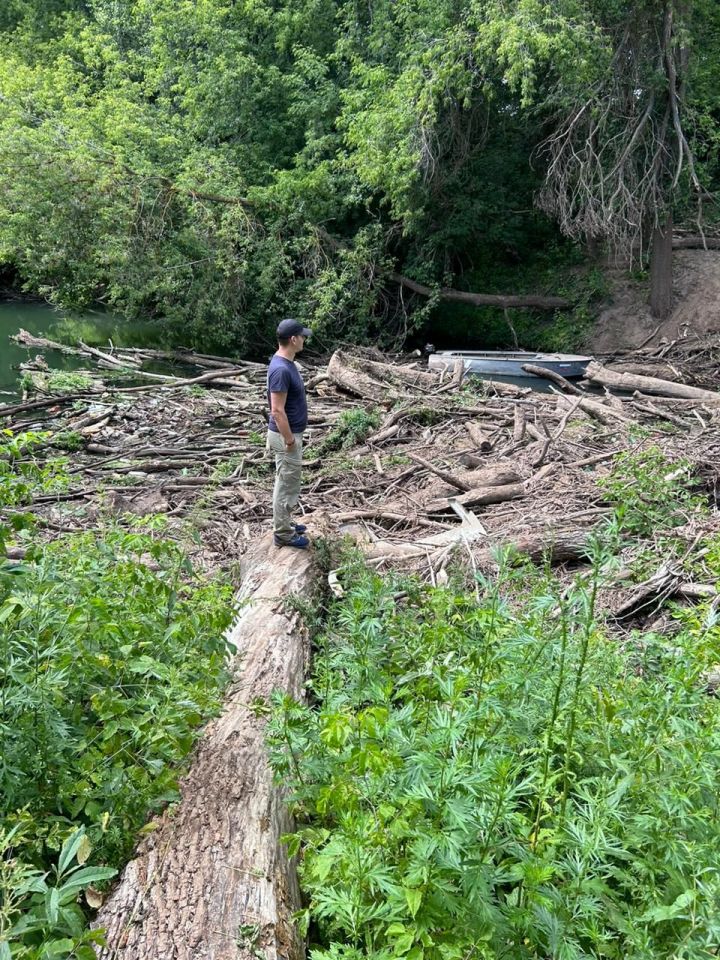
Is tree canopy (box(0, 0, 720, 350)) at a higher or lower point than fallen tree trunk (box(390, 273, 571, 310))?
higher

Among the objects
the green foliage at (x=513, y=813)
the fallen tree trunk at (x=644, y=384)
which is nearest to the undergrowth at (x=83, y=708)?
the green foliage at (x=513, y=813)

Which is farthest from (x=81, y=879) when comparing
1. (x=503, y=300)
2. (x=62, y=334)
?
(x=62, y=334)

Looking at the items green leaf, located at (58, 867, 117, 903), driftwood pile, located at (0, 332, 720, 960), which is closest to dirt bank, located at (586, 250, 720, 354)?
driftwood pile, located at (0, 332, 720, 960)

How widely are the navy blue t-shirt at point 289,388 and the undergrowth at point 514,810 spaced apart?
3033 mm

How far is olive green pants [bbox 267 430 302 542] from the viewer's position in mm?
6027

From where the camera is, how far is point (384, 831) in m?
2.30

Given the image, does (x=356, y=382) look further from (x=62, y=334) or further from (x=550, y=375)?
(x=62, y=334)

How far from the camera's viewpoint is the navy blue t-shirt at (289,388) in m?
5.75

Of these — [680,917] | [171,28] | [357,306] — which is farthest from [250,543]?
[171,28]

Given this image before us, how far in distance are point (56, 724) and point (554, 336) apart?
18738 millimetres

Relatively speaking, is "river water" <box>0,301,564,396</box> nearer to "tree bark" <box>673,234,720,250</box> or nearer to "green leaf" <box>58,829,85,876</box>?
"tree bark" <box>673,234,720,250</box>

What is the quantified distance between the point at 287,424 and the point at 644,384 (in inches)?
389

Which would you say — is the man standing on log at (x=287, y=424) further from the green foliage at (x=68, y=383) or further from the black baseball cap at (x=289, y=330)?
the green foliage at (x=68, y=383)

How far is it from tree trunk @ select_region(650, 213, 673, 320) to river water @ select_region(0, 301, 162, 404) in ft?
41.7
